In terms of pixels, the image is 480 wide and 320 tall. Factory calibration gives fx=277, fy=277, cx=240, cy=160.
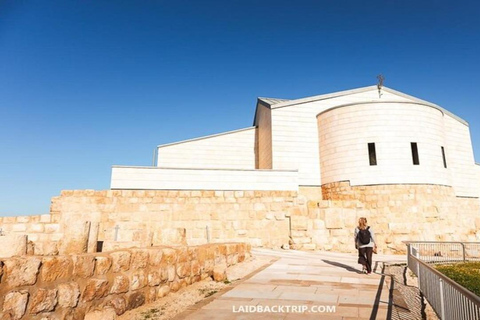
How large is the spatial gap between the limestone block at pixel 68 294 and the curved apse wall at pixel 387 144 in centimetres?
1669

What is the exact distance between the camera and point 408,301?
549cm

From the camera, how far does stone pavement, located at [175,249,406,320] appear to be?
4.18 metres

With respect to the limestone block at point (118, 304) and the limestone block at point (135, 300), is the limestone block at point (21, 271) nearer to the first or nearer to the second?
the limestone block at point (118, 304)

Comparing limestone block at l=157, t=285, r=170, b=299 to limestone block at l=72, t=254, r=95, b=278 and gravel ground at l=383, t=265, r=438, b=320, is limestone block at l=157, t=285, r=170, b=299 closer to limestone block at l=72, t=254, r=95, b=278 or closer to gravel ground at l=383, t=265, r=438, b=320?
limestone block at l=72, t=254, r=95, b=278

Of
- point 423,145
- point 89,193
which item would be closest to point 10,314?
point 89,193

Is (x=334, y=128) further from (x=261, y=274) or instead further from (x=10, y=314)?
(x=10, y=314)

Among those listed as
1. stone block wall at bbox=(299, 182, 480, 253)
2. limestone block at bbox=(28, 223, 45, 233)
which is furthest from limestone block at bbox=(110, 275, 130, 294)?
stone block wall at bbox=(299, 182, 480, 253)

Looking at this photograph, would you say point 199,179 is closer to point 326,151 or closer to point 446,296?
point 326,151

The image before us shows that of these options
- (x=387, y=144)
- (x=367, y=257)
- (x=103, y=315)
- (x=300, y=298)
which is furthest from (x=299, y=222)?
(x=103, y=315)

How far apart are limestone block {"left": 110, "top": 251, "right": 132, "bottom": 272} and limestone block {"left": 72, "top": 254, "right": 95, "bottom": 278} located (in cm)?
36

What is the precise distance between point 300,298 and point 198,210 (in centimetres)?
979

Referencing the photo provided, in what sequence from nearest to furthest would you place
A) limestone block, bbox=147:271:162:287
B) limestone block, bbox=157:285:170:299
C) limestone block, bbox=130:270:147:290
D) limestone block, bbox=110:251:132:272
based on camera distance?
limestone block, bbox=110:251:132:272
limestone block, bbox=130:270:147:290
limestone block, bbox=147:271:162:287
limestone block, bbox=157:285:170:299

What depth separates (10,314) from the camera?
9.11 feet

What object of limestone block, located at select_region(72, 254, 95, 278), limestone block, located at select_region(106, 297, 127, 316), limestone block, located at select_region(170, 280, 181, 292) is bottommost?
limestone block, located at select_region(170, 280, 181, 292)
